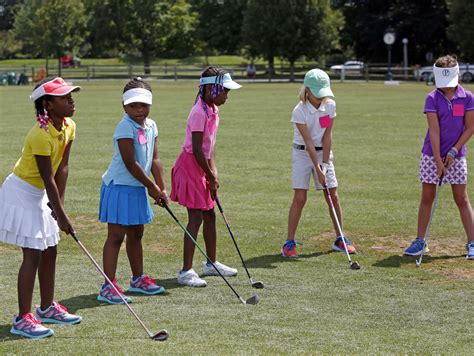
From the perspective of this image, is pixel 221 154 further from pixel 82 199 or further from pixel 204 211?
pixel 204 211

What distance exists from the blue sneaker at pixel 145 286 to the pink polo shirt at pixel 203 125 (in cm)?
123

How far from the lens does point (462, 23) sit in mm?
59594

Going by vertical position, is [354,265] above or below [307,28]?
below

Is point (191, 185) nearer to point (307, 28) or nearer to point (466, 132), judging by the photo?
point (466, 132)

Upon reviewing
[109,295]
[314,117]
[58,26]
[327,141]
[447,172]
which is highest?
[58,26]

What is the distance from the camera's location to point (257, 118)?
2639cm

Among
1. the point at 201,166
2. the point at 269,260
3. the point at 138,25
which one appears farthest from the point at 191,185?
the point at 138,25

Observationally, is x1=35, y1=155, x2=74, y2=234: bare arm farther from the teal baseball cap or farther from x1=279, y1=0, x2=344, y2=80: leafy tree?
x1=279, y1=0, x2=344, y2=80: leafy tree

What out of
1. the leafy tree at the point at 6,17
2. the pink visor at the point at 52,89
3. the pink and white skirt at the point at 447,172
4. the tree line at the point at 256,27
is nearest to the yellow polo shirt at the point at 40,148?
the pink visor at the point at 52,89

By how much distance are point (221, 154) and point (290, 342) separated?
1193 centimetres

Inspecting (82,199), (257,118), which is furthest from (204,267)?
(257,118)

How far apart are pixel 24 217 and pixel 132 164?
47.6 inches

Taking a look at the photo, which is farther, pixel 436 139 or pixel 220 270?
pixel 436 139

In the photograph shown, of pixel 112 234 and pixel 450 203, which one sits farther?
pixel 450 203
